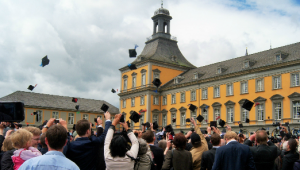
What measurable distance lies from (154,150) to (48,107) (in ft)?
199

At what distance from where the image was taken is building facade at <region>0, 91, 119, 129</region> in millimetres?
61312

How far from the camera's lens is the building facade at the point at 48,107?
61.3 m

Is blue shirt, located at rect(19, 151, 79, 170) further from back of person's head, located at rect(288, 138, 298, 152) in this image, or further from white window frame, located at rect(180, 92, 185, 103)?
white window frame, located at rect(180, 92, 185, 103)

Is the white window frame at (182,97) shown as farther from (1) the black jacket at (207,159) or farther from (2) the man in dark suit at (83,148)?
(2) the man in dark suit at (83,148)

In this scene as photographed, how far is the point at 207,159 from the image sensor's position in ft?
21.9

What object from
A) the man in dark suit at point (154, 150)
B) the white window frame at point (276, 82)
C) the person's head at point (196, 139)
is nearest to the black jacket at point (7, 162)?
the man in dark suit at point (154, 150)

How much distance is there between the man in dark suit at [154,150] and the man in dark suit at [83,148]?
1314mm

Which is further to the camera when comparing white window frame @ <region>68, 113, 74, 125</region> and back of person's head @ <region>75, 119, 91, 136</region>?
white window frame @ <region>68, 113, 74, 125</region>

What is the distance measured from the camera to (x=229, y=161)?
605 centimetres

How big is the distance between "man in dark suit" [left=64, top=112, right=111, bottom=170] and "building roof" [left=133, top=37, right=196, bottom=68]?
51315mm

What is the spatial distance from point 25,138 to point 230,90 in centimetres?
4140

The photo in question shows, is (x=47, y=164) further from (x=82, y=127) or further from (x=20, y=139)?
(x=82, y=127)

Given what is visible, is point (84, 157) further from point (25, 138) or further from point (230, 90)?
point (230, 90)

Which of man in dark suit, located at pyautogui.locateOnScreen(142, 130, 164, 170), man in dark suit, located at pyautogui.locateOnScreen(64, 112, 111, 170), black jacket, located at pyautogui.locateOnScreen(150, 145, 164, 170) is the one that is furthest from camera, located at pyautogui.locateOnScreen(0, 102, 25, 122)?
black jacket, located at pyautogui.locateOnScreen(150, 145, 164, 170)
